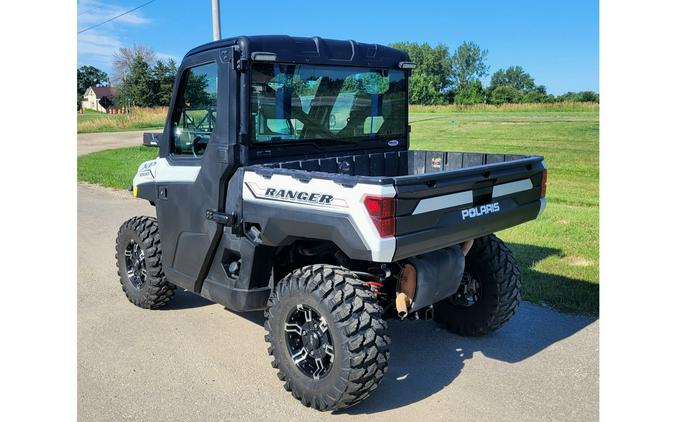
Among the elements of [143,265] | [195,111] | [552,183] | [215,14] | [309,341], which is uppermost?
[215,14]

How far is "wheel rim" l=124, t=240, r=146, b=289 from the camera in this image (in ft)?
18.9

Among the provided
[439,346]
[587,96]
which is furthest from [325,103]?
[587,96]

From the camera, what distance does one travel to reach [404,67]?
17.3 feet

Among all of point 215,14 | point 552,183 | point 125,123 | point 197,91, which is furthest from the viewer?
point 125,123

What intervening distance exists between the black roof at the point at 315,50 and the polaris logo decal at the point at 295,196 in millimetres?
942

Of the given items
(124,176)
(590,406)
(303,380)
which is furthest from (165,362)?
(124,176)

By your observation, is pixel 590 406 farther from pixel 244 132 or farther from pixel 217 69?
pixel 217 69

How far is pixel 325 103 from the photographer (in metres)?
4.80

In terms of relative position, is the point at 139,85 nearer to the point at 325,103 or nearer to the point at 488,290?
the point at 325,103

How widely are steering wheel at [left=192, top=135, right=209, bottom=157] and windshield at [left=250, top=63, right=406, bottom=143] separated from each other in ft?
1.78

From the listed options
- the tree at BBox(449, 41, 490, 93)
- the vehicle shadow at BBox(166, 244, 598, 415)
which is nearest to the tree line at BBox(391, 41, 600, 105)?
the tree at BBox(449, 41, 490, 93)

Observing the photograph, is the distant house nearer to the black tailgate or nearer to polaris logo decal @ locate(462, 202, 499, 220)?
the black tailgate

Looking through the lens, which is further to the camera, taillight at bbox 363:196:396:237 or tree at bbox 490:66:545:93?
tree at bbox 490:66:545:93

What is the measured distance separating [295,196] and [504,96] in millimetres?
50270
